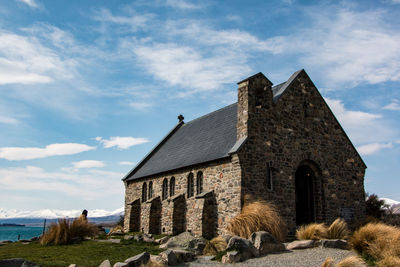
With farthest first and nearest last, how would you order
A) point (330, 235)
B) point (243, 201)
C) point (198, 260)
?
point (243, 201) → point (330, 235) → point (198, 260)

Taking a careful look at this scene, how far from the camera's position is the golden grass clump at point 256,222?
15984 mm

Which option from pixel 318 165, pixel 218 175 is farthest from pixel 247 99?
pixel 318 165

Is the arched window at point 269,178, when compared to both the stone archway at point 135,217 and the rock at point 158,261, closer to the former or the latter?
the rock at point 158,261

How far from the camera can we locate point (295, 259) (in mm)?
12461

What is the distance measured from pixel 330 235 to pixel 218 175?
6433mm

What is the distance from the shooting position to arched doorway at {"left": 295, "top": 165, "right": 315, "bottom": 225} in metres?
20.7

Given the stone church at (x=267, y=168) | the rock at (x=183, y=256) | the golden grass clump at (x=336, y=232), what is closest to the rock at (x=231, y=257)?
the rock at (x=183, y=256)

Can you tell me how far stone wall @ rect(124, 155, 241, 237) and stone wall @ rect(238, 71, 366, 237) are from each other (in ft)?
2.39

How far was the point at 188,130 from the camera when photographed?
30.2 meters

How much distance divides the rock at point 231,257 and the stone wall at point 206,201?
5039 mm

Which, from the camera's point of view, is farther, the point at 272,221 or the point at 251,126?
the point at 251,126

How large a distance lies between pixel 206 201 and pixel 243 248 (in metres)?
6.50

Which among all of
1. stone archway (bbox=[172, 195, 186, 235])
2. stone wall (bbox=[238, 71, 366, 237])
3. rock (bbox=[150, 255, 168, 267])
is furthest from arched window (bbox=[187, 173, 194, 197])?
rock (bbox=[150, 255, 168, 267])

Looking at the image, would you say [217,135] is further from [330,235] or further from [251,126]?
[330,235]
